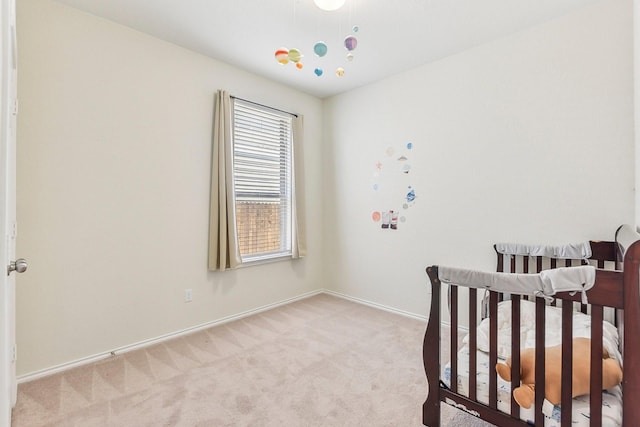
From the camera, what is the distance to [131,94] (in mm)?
2383

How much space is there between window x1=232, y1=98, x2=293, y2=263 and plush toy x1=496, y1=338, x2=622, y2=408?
8.12ft

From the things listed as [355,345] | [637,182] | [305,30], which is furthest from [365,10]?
[355,345]

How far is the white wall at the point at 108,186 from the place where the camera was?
201cm

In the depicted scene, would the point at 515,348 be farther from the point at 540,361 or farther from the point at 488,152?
the point at 488,152

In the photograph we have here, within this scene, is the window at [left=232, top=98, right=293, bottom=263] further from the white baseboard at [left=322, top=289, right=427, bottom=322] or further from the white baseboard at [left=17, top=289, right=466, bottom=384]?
the white baseboard at [left=322, top=289, right=427, bottom=322]

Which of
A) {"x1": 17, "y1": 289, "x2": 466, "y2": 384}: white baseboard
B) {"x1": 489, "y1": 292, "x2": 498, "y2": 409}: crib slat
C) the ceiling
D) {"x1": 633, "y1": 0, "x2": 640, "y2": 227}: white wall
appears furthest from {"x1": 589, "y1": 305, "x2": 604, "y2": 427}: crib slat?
the ceiling

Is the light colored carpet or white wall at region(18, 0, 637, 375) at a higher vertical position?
white wall at region(18, 0, 637, 375)

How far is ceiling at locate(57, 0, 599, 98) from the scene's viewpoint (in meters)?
2.09

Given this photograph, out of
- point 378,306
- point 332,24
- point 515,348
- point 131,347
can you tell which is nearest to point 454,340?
point 515,348

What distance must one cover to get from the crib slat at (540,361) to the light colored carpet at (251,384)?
1.75ft

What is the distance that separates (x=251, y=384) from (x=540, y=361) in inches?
61.5

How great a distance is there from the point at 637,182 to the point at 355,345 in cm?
216

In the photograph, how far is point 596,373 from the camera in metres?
1.03

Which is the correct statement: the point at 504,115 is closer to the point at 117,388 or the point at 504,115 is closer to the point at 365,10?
the point at 365,10
